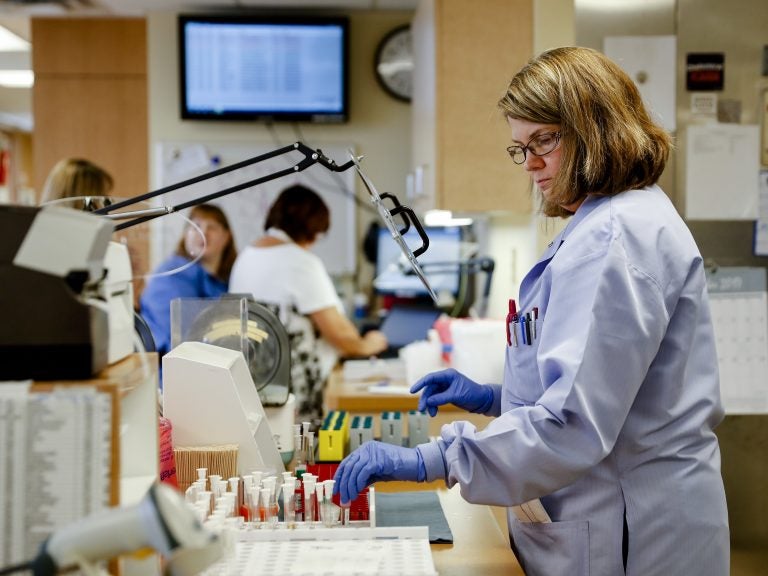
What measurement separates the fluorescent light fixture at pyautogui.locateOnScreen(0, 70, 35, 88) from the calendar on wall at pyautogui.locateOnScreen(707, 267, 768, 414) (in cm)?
555

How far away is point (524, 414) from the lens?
1.34 meters

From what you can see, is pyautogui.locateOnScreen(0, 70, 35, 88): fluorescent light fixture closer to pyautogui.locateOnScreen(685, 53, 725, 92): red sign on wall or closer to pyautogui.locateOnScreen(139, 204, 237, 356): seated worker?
pyautogui.locateOnScreen(139, 204, 237, 356): seated worker

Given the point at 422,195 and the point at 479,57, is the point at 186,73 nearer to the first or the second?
the point at 422,195

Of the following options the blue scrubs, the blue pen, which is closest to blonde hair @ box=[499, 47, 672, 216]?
the blue pen

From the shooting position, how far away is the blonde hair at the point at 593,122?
142 centimetres

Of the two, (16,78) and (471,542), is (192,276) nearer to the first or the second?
(471,542)

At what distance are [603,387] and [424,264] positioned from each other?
266 centimetres

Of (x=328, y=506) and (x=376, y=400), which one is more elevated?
(x=328, y=506)

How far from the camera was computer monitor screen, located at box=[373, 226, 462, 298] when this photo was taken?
405 cm

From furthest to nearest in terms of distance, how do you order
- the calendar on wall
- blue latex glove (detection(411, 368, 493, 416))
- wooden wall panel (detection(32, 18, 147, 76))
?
1. wooden wall panel (detection(32, 18, 147, 76))
2. the calendar on wall
3. blue latex glove (detection(411, 368, 493, 416))

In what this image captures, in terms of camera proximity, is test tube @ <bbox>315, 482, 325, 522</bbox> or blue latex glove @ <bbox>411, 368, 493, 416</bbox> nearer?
test tube @ <bbox>315, 482, 325, 522</bbox>

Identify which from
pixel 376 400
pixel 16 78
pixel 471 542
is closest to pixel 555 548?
pixel 471 542

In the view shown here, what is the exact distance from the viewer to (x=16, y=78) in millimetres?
7020

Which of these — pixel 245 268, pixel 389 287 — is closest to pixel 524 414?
pixel 245 268
